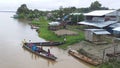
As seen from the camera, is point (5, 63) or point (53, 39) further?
point (53, 39)

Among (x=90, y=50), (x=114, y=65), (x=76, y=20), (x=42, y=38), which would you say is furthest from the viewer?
(x=76, y=20)

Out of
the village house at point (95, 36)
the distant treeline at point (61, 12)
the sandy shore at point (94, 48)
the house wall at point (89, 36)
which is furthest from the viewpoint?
the distant treeline at point (61, 12)

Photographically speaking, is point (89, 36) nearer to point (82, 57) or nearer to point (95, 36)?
point (95, 36)

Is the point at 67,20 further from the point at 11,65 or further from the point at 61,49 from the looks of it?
the point at 11,65

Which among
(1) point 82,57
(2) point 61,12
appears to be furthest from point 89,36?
(2) point 61,12

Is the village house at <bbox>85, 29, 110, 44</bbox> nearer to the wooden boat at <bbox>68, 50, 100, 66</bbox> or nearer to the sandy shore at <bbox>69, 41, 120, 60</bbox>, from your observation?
the sandy shore at <bbox>69, 41, 120, 60</bbox>

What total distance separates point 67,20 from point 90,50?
25.4 meters

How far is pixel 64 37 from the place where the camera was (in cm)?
3425

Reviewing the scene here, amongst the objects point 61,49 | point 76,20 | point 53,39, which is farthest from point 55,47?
point 76,20

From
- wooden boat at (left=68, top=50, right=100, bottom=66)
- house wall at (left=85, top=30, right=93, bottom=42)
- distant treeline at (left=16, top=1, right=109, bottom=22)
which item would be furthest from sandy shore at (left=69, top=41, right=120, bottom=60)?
distant treeline at (left=16, top=1, right=109, bottom=22)

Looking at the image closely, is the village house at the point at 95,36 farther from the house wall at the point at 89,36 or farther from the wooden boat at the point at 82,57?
the wooden boat at the point at 82,57

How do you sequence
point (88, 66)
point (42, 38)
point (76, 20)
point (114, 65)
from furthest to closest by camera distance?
point (76, 20), point (42, 38), point (88, 66), point (114, 65)

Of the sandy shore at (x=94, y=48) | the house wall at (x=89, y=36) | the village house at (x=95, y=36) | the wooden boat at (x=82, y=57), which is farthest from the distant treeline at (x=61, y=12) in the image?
the wooden boat at (x=82, y=57)

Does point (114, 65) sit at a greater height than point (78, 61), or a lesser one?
greater
